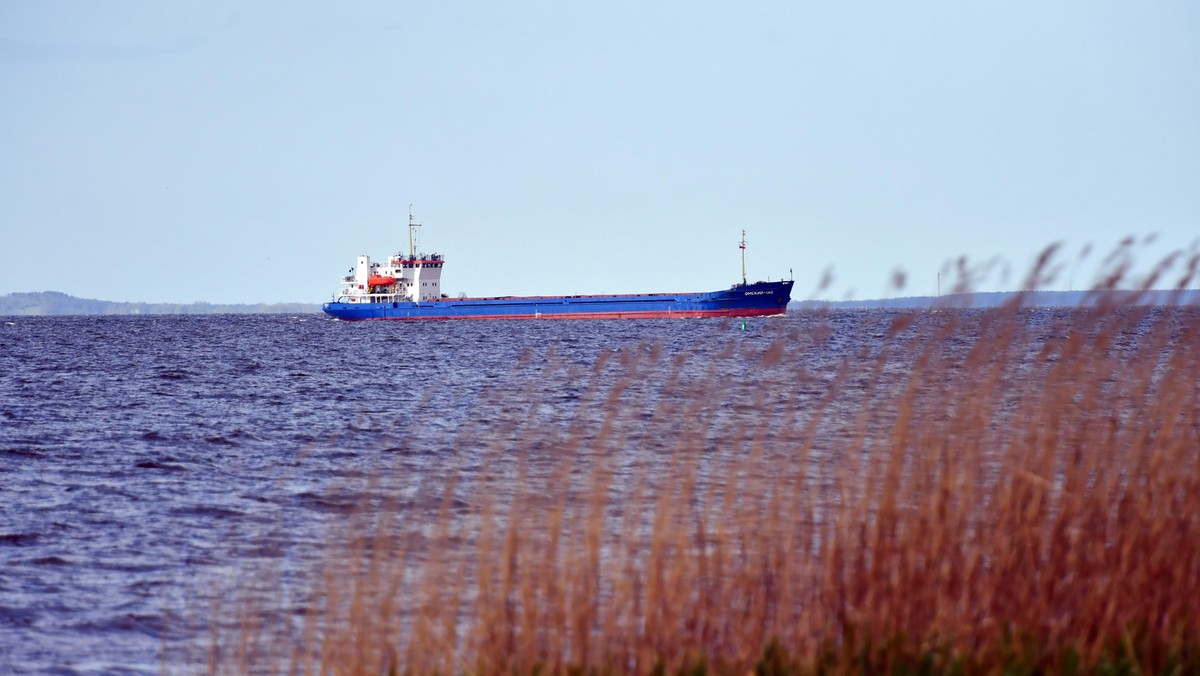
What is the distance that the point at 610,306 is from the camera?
10581 centimetres

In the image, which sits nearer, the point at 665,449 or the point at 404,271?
the point at 665,449

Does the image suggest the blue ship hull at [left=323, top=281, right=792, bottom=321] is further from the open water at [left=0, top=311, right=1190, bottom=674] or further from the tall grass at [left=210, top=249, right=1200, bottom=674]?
the tall grass at [left=210, top=249, right=1200, bottom=674]

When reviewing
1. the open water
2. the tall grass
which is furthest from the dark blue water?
the tall grass

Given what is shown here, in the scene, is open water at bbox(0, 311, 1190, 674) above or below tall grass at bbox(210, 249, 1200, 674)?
below

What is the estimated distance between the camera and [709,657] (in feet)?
22.2

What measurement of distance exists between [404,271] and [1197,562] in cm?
11255

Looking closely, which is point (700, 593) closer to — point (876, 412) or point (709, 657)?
point (709, 657)

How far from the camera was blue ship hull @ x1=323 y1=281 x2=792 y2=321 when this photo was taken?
104m

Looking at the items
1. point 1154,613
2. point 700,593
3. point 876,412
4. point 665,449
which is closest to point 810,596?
point 700,593

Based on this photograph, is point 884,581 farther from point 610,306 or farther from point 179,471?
point 610,306

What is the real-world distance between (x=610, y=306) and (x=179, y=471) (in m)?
87.7

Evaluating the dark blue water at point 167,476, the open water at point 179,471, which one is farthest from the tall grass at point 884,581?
the dark blue water at point 167,476

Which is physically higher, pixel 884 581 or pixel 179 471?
pixel 884 581

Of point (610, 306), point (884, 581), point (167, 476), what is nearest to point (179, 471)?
point (167, 476)
